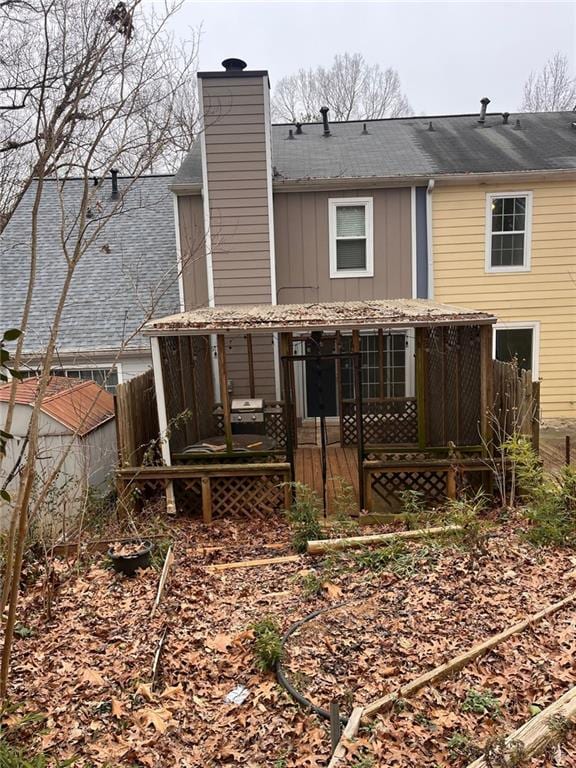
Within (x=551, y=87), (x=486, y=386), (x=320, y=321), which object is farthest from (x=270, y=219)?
(x=551, y=87)

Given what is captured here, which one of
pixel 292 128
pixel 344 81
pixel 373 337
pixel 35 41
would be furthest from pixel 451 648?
pixel 344 81

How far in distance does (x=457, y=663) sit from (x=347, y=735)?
34.4 inches

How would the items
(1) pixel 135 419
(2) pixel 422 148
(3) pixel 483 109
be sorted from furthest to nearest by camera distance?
1. (3) pixel 483 109
2. (2) pixel 422 148
3. (1) pixel 135 419

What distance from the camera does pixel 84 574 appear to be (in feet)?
15.9

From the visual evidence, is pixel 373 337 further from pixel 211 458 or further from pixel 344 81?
pixel 344 81

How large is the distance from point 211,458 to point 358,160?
6.87m

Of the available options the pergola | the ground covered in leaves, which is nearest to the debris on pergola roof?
the pergola

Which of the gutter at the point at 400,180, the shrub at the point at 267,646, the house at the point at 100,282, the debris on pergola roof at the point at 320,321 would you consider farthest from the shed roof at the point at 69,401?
the gutter at the point at 400,180

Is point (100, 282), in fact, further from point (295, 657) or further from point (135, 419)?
point (295, 657)

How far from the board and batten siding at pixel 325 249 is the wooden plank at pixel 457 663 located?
7.18m

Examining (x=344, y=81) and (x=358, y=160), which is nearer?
(x=358, y=160)

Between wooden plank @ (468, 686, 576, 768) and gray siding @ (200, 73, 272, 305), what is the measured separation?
7906 millimetres

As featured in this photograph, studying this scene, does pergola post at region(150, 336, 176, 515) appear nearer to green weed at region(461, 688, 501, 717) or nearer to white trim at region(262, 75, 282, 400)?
white trim at region(262, 75, 282, 400)

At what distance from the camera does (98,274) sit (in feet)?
37.9
